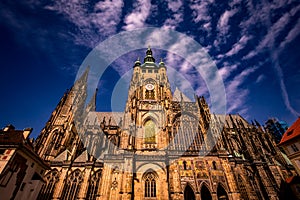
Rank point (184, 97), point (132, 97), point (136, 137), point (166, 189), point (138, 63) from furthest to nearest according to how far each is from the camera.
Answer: point (138, 63), point (184, 97), point (132, 97), point (136, 137), point (166, 189)

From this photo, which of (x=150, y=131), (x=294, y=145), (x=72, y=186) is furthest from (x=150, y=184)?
(x=294, y=145)

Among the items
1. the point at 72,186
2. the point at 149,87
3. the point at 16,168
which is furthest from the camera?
the point at 149,87

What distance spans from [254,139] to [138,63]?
1212 inches

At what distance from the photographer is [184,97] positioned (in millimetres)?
35594

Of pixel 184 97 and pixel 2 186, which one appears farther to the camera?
pixel 184 97

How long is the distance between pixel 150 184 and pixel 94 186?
28.3ft

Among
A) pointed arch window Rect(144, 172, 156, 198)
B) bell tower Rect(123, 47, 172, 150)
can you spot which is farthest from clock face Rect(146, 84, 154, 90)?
pointed arch window Rect(144, 172, 156, 198)

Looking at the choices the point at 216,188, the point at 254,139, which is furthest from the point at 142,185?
the point at 254,139

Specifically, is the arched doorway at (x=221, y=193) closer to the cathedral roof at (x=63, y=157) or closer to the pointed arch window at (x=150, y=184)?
the pointed arch window at (x=150, y=184)

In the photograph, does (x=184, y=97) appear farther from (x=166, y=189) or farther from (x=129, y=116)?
(x=166, y=189)

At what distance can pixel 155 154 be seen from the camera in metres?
23.1

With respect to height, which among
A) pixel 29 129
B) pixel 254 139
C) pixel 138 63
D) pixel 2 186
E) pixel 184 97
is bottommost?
pixel 2 186

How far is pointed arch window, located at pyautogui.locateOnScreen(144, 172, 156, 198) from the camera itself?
20.1m

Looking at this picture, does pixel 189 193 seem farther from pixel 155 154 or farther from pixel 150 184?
pixel 155 154
